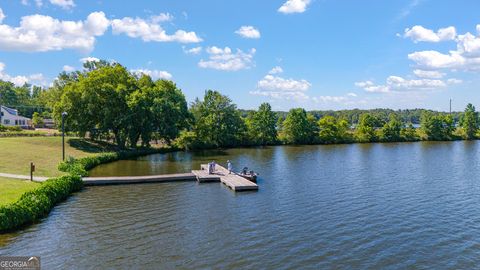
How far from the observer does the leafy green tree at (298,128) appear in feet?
320

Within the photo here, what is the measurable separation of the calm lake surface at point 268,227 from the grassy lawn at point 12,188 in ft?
8.72

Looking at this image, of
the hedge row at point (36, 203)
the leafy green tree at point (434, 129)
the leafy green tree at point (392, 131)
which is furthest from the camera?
the leafy green tree at point (434, 129)

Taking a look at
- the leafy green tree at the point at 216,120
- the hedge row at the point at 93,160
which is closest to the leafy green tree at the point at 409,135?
the leafy green tree at the point at 216,120

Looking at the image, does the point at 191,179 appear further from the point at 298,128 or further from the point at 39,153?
the point at 298,128

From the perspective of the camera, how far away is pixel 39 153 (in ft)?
168

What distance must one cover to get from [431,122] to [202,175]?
304ft

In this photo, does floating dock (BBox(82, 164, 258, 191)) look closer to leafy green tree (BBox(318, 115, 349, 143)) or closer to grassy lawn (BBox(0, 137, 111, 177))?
grassy lawn (BBox(0, 137, 111, 177))

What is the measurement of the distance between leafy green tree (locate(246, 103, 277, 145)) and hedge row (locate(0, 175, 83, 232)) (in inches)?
2384

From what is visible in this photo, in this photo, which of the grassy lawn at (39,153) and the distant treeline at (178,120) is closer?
the grassy lawn at (39,153)

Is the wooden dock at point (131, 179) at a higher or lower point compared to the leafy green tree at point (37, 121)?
lower

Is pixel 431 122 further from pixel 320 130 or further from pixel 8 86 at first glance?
pixel 8 86

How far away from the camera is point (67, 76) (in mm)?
86688

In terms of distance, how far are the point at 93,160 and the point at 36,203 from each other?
25.2 meters
